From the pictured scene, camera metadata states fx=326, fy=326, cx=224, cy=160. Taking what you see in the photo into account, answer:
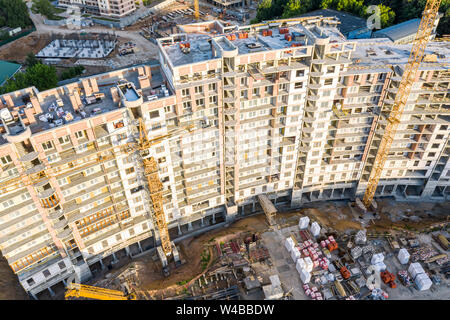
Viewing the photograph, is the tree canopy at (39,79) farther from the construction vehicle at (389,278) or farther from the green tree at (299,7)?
the construction vehicle at (389,278)

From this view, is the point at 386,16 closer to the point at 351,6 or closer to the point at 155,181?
the point at 351,6

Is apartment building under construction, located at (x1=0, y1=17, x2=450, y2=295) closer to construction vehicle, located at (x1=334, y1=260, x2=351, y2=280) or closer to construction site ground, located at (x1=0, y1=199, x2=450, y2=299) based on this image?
construction site ground, located at (x1=0, y1=199, x2=450, y2=299)

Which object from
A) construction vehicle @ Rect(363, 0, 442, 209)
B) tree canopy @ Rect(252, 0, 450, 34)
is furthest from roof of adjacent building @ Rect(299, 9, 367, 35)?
construction vehicle @ Rect(363, 0, 442, 209)

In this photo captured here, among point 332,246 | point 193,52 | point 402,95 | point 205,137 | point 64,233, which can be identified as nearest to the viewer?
point 64,233

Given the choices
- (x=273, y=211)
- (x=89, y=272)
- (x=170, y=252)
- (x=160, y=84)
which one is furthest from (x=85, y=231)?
(x=273, y=211)

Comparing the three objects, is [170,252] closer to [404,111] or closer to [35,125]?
[35,125]

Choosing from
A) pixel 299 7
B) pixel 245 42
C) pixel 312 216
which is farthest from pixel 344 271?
pixel 299 7
